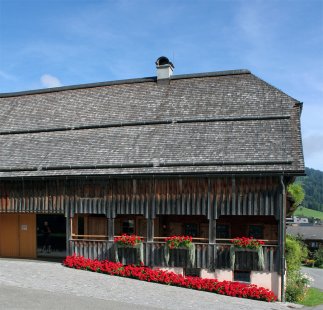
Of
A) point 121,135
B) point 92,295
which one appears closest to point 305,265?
point 121,135

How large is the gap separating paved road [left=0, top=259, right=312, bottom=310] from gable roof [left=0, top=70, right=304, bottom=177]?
465 centimetres

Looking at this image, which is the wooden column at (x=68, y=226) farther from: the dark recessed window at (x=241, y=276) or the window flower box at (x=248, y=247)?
the dark recessed window at (x=241, y=276)

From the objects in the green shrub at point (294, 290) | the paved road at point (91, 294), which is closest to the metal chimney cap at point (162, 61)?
the paved road at point (91, 294)

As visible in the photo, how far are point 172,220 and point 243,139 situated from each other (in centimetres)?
564

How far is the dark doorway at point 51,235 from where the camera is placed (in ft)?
72.8

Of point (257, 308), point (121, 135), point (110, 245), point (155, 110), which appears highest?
point (155, 110)

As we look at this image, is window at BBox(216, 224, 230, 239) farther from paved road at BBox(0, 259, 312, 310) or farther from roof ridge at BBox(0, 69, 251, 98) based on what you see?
roof ridge at BBox(0, 69, 251, 98)

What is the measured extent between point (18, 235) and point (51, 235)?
1.95m

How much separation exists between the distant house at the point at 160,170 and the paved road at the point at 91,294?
203 centimetres

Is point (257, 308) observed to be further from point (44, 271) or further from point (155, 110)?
point (155, 110)

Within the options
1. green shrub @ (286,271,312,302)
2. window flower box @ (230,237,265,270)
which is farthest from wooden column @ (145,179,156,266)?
green shrub @ (286,271,312,302)

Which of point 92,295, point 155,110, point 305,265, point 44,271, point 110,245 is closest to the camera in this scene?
point 92,295

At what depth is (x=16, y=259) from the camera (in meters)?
21.9

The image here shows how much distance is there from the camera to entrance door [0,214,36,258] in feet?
74.9
